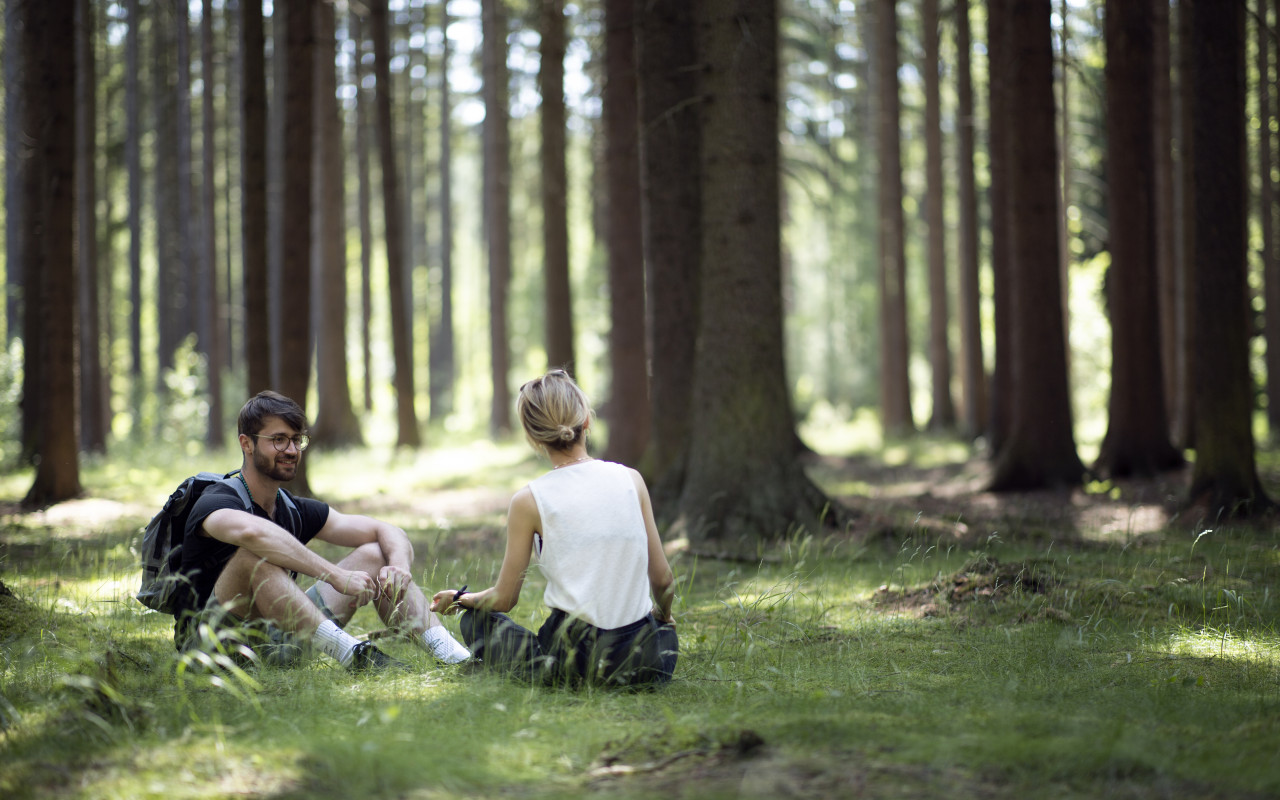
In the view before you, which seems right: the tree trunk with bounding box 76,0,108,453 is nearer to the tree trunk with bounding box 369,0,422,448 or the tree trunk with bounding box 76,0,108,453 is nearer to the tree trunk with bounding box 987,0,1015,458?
the tree trunk with bounding box 369,0,422,448

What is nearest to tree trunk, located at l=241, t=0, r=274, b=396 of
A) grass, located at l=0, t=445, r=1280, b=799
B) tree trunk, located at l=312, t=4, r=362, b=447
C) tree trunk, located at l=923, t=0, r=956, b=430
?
grass, located at l=0, t=445, r=1280, b=799

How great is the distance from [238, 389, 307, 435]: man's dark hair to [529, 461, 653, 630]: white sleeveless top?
1423 mm

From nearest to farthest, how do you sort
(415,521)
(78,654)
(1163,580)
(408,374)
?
(78,654) → (1163,580) → (415,521) → (408,374)

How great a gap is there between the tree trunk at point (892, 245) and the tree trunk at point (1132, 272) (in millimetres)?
8239

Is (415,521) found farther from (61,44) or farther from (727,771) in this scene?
(727,771)

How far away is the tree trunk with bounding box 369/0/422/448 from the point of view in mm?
17406

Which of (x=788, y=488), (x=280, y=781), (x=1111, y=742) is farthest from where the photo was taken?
(x=788, y=488)

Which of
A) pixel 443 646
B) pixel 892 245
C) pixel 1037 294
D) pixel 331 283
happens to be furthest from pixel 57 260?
pixel 892 245

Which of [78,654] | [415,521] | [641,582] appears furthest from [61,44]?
[641,582]

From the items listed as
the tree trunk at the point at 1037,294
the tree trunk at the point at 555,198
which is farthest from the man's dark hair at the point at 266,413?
the tree trunk at the point at 555,198

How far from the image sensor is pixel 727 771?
3.17 meters

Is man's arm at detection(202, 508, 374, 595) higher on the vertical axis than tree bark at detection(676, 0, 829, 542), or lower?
lower

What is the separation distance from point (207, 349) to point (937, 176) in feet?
49.4

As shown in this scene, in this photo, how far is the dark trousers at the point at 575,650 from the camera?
408cm
